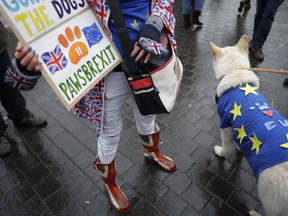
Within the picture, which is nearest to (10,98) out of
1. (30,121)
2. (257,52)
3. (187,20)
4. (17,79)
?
(30,121)

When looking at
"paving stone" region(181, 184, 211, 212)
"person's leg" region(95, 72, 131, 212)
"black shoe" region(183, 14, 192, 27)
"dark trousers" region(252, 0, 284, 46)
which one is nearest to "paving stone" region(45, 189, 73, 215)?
"person's leg" region(95, 72, 131, 212)

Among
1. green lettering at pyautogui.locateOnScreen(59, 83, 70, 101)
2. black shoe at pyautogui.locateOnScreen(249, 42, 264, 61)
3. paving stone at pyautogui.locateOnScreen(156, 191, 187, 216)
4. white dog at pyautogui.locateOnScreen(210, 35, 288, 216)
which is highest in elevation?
green lettering at pyautogui.locateOnScreen(59, 83, 70, 101)

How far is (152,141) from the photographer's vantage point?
110 inches

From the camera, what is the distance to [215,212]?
247cm

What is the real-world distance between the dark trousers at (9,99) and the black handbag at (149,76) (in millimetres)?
2216

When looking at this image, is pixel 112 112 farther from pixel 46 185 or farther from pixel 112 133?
pixel 46 185

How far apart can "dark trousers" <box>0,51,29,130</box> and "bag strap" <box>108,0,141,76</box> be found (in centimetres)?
220

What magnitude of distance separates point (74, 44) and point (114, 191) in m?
1.70

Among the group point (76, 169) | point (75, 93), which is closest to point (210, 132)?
point (76, 169)

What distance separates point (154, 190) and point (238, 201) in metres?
0.92

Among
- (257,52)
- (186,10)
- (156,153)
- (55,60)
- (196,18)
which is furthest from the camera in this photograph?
(196,18)

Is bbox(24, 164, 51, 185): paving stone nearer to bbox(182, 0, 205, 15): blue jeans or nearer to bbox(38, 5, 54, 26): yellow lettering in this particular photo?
bbox(38, 5, 54, 26): yellow lettering

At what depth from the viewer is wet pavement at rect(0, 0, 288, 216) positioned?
2572mm

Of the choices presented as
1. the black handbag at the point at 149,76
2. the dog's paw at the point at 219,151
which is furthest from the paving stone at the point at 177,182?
the black handbag at the point at 149,76
